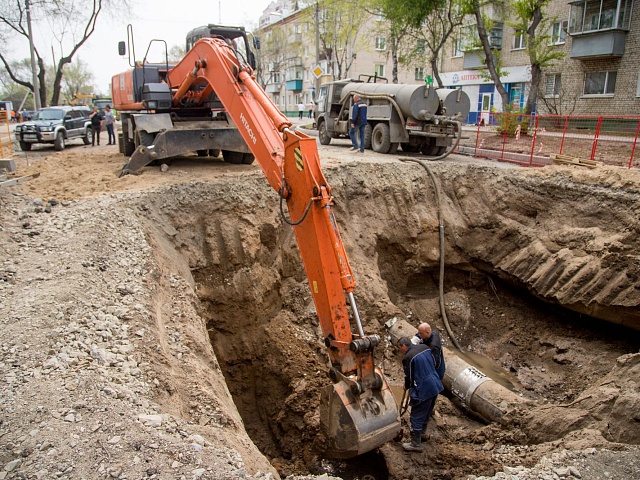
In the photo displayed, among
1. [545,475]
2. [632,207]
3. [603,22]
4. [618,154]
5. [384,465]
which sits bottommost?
[384,465]

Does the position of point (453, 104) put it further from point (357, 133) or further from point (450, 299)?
point (450, 299)

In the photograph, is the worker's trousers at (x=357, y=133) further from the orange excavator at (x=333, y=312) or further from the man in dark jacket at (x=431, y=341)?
the man in dark jacket at (x=431, y=341)

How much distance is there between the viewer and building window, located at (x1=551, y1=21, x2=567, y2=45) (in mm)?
27469

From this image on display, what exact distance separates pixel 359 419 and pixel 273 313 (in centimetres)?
386

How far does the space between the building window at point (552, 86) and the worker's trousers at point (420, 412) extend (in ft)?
86.6

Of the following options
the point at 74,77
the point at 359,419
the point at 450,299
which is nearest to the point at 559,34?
the point at 450,299

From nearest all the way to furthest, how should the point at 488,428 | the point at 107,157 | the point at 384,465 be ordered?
the point at 384,465 < the point at 488,428 < the point at 107,157

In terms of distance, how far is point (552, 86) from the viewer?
2769 cm

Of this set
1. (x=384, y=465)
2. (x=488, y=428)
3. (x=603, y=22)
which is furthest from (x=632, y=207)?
(x=603, y=22)

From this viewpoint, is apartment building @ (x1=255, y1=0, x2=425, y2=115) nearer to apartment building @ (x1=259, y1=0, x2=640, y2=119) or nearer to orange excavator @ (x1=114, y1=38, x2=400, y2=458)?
apartment building @ (x1=259, y1=0, x2=640, y2=119)

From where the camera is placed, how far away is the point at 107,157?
13.3m

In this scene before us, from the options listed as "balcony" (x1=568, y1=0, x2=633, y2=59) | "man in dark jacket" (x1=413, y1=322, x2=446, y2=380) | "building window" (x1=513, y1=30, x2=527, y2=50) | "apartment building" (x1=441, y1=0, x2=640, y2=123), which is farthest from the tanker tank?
"building window" (x1=513, y1=30, x2=527, y2=50)

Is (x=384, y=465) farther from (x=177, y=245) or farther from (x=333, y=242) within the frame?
(x=177, y=245)

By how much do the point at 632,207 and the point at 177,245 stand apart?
7860mm
